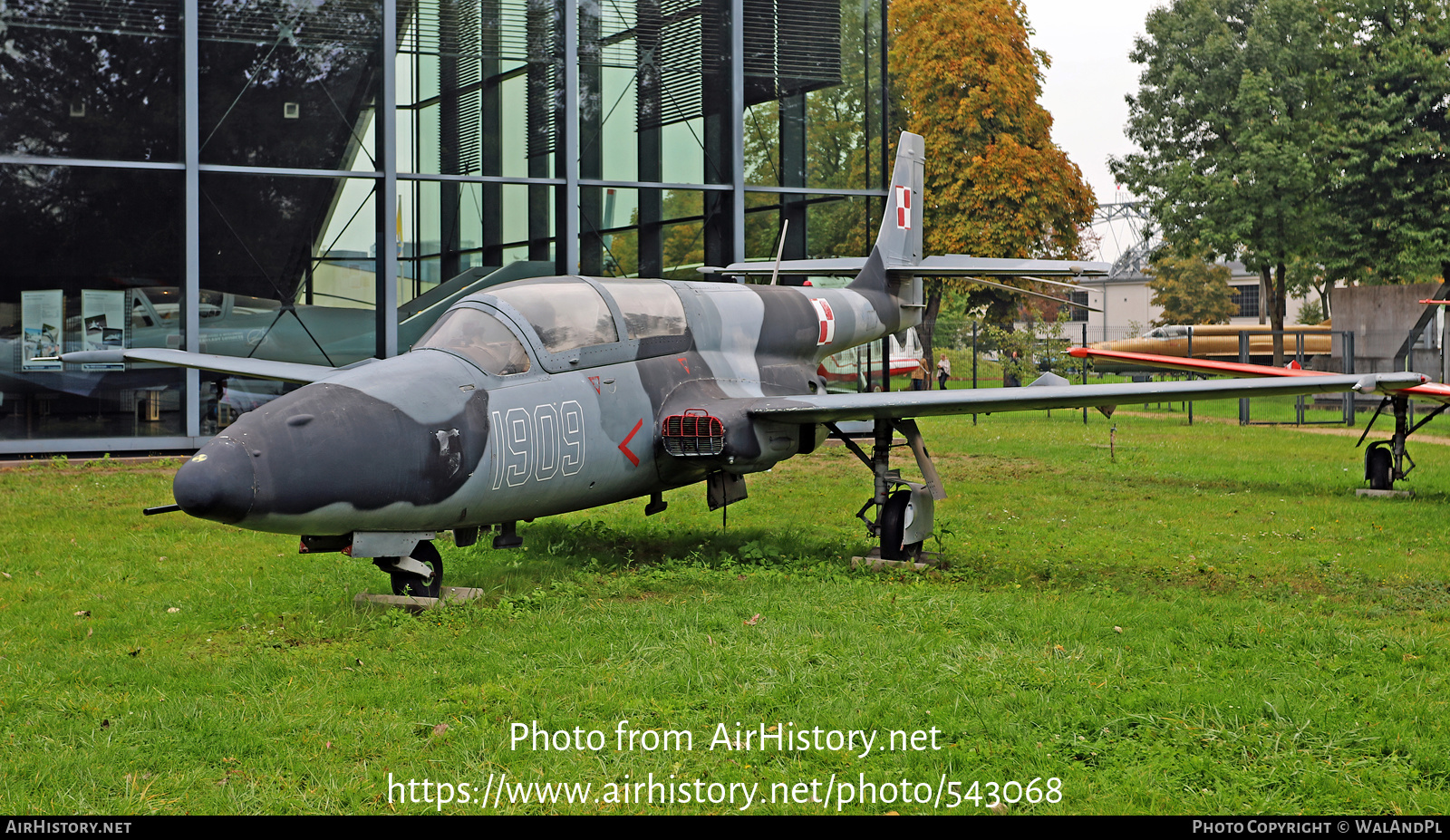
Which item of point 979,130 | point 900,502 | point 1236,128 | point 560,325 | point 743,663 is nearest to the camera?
point 743,663

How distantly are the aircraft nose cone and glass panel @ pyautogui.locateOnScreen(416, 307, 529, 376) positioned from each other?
5.95 ft

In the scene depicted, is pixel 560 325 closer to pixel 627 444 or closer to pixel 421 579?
pixel 627 444

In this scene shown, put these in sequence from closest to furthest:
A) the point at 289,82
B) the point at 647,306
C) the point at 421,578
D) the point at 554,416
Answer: the point at 421,578
the point at 554,416
the point at 647,306
the point at 289,82

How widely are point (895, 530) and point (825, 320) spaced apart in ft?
9.91

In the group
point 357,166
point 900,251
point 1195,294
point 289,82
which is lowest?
point 900,251

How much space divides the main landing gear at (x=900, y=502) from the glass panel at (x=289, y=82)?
11532 mm

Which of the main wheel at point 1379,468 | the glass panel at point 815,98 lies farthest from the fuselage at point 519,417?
the glass panel at point 815,98

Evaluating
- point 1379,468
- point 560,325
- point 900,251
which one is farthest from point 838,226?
point 560,325

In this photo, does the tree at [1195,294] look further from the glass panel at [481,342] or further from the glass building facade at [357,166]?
the glass panel at [481,342]

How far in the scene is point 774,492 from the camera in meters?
13.6

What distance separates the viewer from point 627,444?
8.45 meters

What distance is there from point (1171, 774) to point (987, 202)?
3598cm

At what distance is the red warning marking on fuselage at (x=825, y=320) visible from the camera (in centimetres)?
1139

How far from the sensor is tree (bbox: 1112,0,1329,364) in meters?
33.9
